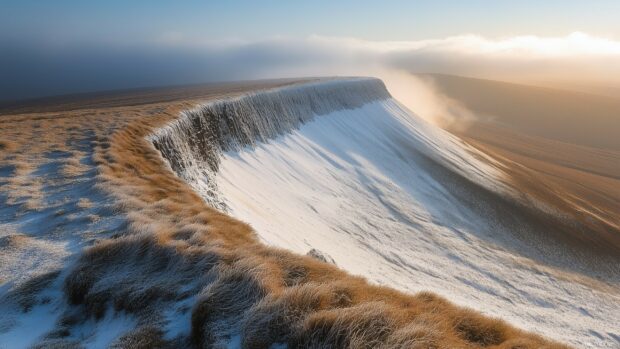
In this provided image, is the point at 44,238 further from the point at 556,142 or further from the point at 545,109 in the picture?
the point at 545,109

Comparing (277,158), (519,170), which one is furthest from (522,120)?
(277,158)

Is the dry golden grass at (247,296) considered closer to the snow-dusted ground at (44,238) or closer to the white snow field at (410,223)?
the snow-dusted ground at (44,238)

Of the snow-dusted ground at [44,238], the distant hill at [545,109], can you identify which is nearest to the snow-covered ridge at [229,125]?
the snow-dusted ground at [44,238]

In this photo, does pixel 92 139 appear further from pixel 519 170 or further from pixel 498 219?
pixel 519 170

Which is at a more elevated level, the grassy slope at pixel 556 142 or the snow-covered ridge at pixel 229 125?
the snow-covered ridge at pixel 229 125

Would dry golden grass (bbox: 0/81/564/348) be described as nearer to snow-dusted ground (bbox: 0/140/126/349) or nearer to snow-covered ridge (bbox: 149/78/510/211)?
snow-dusted ground (bbox: 0/140/126/349)

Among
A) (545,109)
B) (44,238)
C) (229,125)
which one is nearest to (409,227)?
(229,125)
